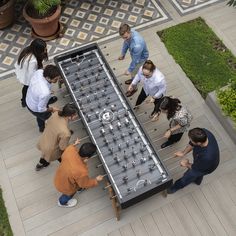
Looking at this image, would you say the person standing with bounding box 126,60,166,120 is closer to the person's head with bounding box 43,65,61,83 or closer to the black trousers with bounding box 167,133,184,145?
the black trousers with bounding box 167,133,184,145

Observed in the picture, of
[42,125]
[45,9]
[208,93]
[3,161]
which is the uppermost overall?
[45,9]

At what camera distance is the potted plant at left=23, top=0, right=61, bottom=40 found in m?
8.02

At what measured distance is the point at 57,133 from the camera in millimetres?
5445

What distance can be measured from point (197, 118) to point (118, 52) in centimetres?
241

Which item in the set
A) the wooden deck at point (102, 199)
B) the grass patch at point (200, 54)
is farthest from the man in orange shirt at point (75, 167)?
the grass patch at point (200, 54)

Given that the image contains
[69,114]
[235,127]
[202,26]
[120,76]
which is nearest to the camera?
[69,114]

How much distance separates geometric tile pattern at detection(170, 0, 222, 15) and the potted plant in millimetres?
2982

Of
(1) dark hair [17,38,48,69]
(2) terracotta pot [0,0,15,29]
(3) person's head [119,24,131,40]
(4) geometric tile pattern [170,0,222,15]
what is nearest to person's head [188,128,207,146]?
(3) person's head [119,24,131,40]

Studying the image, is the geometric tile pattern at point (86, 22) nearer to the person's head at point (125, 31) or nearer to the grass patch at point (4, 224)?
the person's head at point (125, 31)

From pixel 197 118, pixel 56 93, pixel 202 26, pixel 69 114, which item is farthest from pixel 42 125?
pixel 202 26

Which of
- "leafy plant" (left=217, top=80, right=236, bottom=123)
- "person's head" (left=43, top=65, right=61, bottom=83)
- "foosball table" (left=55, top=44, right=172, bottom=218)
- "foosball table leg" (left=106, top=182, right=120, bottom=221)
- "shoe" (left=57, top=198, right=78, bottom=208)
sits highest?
"person's head" (left=43, top=65, right=61, bottom=83)

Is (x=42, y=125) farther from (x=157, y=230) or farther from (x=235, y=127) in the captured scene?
(x=235, y=127)

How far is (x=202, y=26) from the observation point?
8664mm

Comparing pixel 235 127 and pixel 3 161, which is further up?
pixel 235 127
